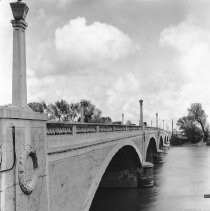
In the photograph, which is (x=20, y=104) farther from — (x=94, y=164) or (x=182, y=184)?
(x=182, y=184)

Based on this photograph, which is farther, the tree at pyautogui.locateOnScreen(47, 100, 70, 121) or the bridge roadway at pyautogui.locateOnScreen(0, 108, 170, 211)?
the tree at pyautogui.locateOnScreen(47, 100, 70, 121)

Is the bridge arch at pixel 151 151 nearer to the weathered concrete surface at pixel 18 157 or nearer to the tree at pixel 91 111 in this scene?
the tree at pixel 91 111

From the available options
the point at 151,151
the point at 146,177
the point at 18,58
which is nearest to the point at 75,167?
the point at 18,58

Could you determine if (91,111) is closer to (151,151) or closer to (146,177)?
(151,151)

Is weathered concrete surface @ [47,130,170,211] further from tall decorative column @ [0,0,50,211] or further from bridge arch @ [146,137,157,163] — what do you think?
bridge arch @ [146,137,157,163]

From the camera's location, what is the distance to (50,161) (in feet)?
29.2

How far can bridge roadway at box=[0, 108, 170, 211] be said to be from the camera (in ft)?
21.5

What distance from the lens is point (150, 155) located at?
53250 millimetres

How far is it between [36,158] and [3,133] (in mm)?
1497

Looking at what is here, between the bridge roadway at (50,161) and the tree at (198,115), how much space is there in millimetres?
87970

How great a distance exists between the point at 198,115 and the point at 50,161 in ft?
320

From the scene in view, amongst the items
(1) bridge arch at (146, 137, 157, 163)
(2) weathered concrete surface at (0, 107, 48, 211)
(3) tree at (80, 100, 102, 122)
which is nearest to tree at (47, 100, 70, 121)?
(3) tree at (80, 100, 102, 122)

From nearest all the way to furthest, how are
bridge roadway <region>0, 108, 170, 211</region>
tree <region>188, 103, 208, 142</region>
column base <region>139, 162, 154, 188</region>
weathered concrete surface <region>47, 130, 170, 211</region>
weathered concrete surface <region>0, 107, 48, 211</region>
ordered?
1. weathered concrete surface <region>0, 107, 48, 211</region>
2. bridge roadway <region>0, 108, 170, 211</region>
3. weathered concrete surface <region>47, 130, 170, 211</region>
4. column base <region>139, 162, 154, 188</region>
5. tree <region>188, 103, 208, 142</region>

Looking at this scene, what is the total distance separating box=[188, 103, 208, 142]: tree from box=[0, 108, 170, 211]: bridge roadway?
88.0 m
